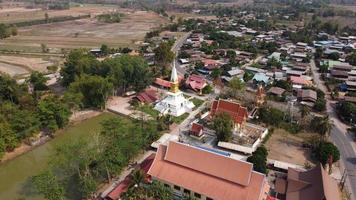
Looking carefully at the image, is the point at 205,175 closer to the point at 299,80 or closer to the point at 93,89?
the point at 93,89

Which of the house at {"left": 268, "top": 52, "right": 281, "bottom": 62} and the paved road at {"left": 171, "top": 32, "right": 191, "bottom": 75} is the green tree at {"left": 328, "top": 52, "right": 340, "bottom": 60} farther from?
the paved road at {"left": 171, "top": 32, "right": 191, "bottom": 75}

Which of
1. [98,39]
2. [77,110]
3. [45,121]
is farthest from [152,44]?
[45,121]

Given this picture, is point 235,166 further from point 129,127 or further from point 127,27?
point 127,27

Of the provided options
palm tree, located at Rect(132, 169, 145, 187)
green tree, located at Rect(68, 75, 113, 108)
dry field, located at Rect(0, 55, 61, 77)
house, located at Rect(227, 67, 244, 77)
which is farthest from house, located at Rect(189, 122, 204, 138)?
dry field, located at Rect(0, 55, 61, 77)

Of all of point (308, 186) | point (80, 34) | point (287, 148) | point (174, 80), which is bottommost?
point (80, 34)

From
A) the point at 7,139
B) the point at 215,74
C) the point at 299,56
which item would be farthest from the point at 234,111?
the point at 299,56

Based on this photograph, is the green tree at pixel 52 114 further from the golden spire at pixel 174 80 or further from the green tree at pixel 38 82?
the golden spire at pixel 174 80
